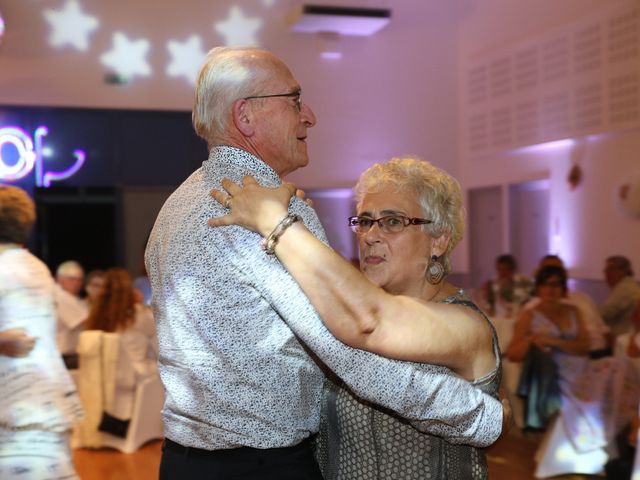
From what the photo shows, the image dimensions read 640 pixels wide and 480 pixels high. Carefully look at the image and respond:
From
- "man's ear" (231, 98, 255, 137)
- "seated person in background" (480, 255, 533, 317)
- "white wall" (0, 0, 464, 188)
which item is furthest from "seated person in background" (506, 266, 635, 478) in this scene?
"white wall" (0, 0, 464, 188)

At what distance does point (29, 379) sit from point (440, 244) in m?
1.49

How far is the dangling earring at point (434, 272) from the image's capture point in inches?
75.4

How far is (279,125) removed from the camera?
1.66 metres

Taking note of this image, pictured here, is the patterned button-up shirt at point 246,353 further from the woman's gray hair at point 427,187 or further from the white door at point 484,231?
the white door at point 484,231

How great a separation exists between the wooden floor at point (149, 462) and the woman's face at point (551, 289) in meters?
1.01

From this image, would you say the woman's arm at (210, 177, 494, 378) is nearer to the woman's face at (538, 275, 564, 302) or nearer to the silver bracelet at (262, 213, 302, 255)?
the silver bracelet at (262, 213, 302, 255)

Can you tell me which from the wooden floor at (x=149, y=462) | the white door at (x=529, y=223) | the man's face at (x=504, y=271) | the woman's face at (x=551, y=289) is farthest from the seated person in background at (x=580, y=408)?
the white door at (x=529, y=223)

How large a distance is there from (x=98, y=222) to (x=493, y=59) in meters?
5.04

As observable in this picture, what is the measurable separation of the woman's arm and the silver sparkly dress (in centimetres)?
23

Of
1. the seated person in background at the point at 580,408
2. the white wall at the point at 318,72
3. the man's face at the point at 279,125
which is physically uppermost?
the white wall at the point at 318,72

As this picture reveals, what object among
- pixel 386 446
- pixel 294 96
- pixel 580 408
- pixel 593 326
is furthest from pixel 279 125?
pixel 593 326

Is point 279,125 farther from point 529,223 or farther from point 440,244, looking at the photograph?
point 529,223

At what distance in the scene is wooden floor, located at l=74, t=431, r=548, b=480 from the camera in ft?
17.1

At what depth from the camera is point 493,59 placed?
1021cm
